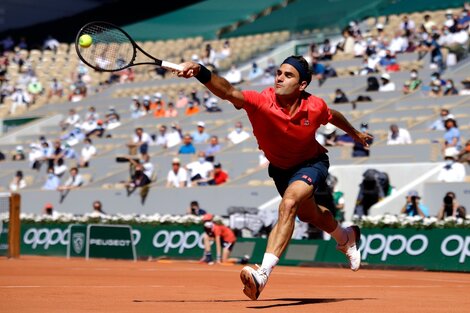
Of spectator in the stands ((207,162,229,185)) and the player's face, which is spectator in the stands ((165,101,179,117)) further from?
the player's face

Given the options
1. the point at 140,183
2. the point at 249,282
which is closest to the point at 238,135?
the point at 140,183

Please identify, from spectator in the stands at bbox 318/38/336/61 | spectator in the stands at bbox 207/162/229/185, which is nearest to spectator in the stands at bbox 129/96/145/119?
spectator in the stands at bbox 318/38/336/61

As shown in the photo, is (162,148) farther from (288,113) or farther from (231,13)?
(288,113)

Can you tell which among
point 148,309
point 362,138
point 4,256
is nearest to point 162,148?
point 4,256

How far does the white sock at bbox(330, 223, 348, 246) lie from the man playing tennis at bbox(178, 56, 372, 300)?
616mm

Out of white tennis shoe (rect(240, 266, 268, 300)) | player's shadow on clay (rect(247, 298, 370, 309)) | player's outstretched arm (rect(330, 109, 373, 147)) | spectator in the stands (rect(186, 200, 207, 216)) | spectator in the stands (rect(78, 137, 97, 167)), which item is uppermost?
Result: player's outstretched arm (rect(330, 109, 373, 147))

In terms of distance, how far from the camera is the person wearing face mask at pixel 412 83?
100ft

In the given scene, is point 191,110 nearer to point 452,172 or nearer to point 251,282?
point 452,172

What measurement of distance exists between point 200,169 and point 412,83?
22.2 feet

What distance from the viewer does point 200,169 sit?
93.4 feet

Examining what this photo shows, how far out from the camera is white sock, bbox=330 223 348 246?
38.3 ft

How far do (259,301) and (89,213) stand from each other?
20133mm

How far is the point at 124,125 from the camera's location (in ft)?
120

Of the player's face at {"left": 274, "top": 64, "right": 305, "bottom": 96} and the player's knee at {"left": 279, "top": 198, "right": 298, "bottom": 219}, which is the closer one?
the player's knee at {"left": 279, "top": 198, "right": 298, "bottom": 219}
